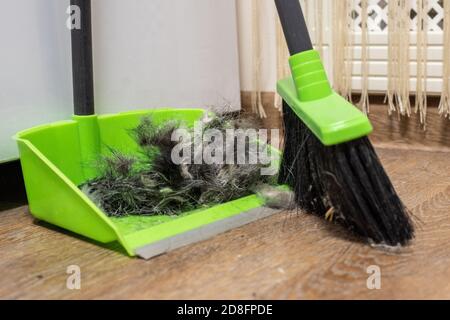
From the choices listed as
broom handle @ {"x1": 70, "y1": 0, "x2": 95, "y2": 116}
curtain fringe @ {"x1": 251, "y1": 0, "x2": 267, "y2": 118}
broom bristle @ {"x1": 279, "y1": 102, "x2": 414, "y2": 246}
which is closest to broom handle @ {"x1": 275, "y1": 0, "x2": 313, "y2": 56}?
broom bristle @ {"x1": 279, "y1": 102, "x2": 414, "y2": 246}

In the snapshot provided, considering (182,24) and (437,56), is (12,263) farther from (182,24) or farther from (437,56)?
(437,56)

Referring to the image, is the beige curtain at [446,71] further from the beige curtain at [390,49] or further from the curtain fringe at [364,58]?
the curtain fringe at [364,58]

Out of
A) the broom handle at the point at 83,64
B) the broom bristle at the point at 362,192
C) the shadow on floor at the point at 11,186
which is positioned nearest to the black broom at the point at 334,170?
the broom bristle at the point at 362,192

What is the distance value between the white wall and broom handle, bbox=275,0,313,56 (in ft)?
0.92

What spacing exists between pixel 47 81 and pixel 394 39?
0.51 m

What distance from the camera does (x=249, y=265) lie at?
1.80 ft

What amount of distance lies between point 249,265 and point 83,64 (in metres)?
0.38

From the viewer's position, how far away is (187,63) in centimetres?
95

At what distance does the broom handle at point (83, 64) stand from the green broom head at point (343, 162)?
276mm

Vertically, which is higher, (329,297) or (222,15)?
(222,15)

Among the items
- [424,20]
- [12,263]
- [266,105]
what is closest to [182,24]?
[266,105]

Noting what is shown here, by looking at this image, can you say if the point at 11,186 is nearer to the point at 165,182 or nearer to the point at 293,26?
the point at 165,182

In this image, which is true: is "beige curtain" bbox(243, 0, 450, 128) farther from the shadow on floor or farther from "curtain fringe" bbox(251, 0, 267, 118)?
the shadow on floor

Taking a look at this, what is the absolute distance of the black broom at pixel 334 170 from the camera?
1.88 feet
